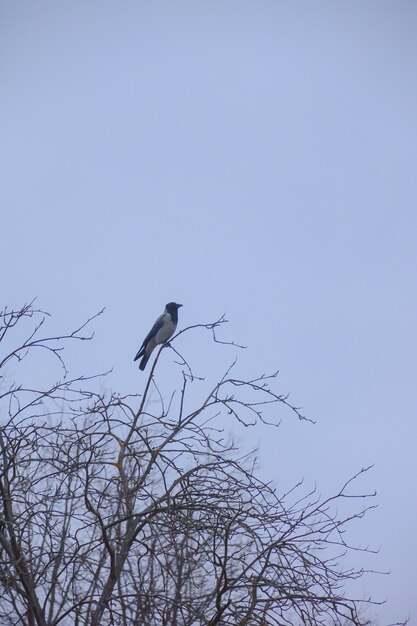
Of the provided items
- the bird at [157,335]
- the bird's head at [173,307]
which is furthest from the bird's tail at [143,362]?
the bird's head at [173,307]

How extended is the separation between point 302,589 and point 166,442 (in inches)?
50.8

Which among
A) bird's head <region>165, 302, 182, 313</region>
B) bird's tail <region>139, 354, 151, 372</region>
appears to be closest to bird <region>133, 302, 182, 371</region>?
bird's tail <region>139, 354, 151, 372</region>

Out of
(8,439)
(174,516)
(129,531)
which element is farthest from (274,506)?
(8,439)

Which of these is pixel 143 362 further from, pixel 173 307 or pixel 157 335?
pixel 173 307

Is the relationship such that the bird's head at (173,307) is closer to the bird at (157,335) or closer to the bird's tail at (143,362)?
the bird at (157,335)

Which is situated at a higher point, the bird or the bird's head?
the bird's head

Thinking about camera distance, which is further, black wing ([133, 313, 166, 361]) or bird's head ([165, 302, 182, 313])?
bird's head ([165, 302, 182, 313])

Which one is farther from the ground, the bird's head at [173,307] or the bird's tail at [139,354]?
the bird's head at [173,307]

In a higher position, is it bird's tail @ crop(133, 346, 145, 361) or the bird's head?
the bird's head

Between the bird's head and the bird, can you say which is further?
the bird's head

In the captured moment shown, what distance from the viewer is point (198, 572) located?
5820 millimetres

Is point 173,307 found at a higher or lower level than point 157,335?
higher

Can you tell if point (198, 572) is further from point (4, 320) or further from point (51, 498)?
point (4, 320)

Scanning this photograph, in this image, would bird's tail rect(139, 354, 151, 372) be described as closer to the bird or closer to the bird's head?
the bird
